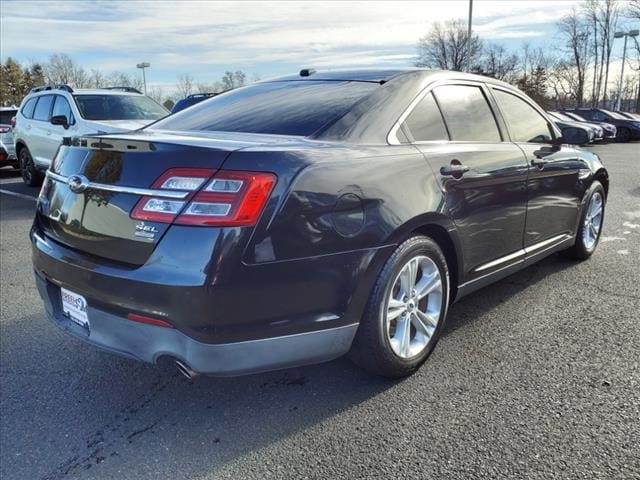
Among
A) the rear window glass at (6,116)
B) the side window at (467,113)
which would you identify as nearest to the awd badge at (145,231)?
the side window at (467,113)

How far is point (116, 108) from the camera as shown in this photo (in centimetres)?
897

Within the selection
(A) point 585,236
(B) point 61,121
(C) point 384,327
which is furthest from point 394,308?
(B) point 61,121

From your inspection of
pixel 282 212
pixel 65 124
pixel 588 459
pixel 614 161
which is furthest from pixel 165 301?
pixel 614 161

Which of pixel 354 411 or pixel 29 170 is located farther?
pixel 29 170

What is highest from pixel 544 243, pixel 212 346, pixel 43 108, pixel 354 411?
pixel 43 108

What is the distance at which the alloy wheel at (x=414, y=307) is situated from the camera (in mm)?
2762

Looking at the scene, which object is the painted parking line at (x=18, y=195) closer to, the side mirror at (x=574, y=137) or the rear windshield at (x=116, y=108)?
the rear windshield at (x=116, y=108)

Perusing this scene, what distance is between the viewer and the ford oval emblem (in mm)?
2476

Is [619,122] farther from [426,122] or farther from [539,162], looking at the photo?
[426,122]

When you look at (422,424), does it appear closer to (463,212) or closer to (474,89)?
(463,212)

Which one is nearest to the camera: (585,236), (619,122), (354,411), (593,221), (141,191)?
(141,191)

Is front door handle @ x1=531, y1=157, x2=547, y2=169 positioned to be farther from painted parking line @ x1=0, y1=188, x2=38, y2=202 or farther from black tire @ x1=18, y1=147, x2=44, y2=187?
black tire @ x1=18, y1=147, x2=44, y2=187

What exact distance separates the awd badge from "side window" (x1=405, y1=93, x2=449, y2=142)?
1.47 meters

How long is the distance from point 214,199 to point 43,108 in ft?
29.9
